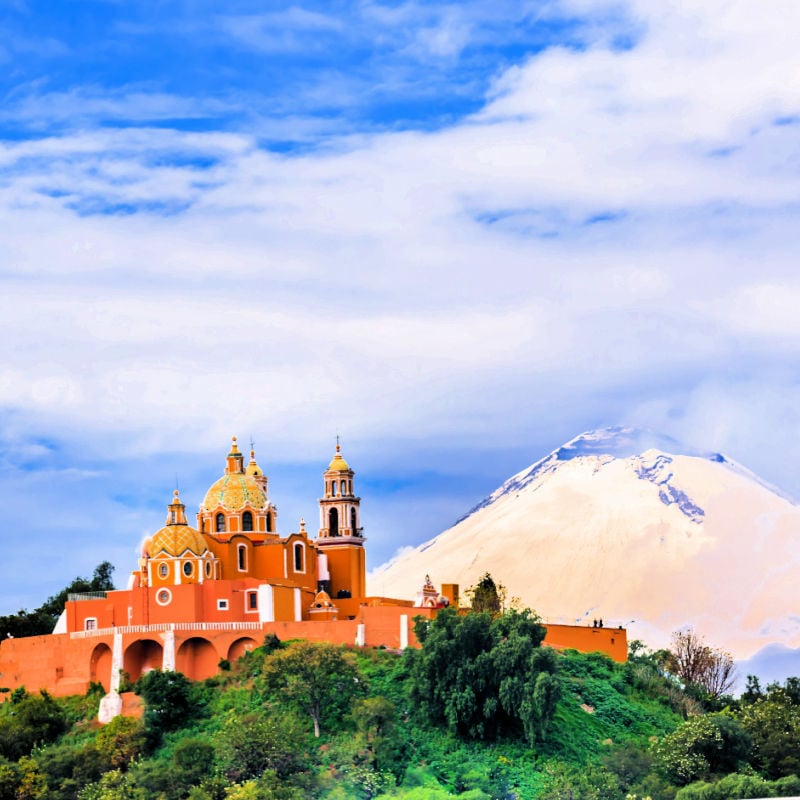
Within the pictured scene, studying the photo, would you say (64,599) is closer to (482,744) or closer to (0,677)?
(0,677)

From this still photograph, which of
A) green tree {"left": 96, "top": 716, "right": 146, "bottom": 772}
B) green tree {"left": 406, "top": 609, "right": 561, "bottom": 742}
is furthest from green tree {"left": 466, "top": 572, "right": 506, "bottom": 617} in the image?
green tree {"left": 96, "top": 716, "right": 146, "bottom": 772}

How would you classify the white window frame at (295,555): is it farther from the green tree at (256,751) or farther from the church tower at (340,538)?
the green tree at (256,751)

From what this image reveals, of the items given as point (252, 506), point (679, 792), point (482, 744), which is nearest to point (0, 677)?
point (252, 506)

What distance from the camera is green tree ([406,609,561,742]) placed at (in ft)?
202

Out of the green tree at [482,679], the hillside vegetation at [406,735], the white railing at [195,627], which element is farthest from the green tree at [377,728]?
the white railing at [195,627]

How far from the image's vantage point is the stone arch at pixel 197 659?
6588 cm

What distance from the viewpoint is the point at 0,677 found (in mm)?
69250

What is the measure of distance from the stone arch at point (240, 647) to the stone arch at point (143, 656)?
2.21 m

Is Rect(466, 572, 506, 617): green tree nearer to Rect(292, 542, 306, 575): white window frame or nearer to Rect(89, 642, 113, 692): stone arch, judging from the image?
Rect(292, 542, 306, 575): white window frame

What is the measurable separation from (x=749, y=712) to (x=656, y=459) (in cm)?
1581

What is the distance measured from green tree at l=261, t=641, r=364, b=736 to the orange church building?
269cm

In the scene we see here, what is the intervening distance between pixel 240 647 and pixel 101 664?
4631mm

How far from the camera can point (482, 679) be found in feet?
204

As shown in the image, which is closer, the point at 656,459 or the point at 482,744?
the point at 482,744
